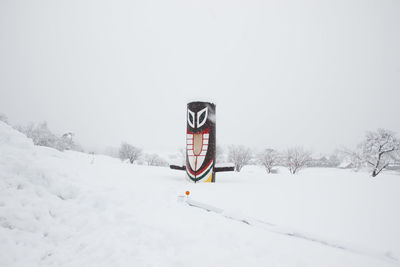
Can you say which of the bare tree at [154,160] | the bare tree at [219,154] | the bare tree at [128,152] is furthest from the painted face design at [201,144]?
the bare tree at [154,160]

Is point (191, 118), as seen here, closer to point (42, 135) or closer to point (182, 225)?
point (182, 225)

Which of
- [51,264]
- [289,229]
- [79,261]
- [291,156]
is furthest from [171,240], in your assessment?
[291,156]

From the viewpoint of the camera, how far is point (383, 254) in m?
2.50

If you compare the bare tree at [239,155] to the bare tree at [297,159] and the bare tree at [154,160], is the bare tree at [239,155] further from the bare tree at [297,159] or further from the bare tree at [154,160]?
the bare tree at [154,160]

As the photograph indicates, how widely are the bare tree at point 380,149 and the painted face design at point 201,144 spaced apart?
21467 mm

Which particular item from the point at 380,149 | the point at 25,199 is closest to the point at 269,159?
the point at 380,149

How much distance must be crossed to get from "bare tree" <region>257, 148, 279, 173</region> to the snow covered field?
26089mm

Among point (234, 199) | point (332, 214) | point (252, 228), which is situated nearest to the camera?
point (252, 228)

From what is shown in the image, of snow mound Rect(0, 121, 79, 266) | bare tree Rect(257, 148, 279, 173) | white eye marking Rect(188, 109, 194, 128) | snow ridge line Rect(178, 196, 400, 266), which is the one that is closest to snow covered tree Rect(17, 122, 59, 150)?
snow mound Rect(0, 121, 79, 266)

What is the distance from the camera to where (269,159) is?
100ft

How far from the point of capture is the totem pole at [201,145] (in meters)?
7.87

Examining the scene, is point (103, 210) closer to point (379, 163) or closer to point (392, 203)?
point (392, 203)

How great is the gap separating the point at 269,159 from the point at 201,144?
26.2m

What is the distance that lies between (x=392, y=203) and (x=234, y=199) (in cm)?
365
